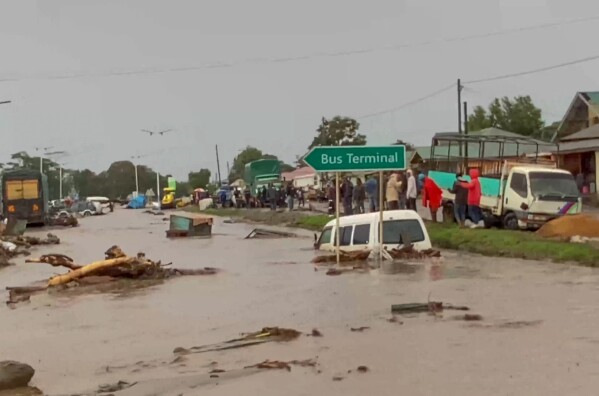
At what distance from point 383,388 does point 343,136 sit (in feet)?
318

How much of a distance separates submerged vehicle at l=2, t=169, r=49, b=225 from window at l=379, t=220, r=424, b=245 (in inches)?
1481

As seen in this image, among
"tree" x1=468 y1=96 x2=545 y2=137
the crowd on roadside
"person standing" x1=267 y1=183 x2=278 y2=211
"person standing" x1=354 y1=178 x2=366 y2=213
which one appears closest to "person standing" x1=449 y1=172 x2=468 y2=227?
the crowd on roadside

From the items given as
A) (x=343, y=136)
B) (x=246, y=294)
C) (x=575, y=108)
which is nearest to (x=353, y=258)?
(x=246, y=294)

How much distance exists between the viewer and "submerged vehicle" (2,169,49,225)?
54.4 metres

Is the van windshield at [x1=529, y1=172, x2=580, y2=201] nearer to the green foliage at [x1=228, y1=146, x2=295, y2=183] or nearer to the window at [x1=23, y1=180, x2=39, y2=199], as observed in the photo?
the window at [x1=23, y1=180, x2=39, y2=199]

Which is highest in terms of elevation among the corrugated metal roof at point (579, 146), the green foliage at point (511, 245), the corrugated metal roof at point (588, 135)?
the corrugated metal roof at point (588, 135)

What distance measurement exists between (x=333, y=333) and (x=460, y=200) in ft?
56.0

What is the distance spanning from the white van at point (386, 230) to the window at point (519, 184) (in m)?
7.09

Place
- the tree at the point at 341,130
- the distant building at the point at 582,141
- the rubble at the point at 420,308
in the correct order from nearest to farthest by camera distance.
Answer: the rubble at the point at 420,308, the distant building at the point at 582,141, the tree at the point at 341,130

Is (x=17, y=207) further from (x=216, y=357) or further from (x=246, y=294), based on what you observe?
(x=216, y=357)

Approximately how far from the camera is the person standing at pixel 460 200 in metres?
27.3

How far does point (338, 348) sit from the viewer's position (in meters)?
10.5

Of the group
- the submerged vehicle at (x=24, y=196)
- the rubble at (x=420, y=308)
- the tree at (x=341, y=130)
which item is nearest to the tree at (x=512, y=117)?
the tree at (x=341, y=130)

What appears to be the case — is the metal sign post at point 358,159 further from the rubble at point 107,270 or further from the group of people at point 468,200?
the group of people at point 468,200
